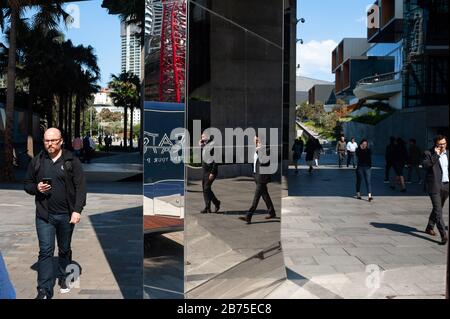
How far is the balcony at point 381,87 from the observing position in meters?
48.3

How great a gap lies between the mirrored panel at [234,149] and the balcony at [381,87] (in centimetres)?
4501

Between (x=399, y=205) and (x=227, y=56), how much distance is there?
29.6 ft

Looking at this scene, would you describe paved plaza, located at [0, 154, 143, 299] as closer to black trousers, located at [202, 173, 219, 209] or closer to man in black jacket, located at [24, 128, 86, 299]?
man in black jacket, located at [24, 128, 86, 299]

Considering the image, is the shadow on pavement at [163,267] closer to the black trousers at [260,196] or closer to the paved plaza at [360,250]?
the black trousers at [260,196]

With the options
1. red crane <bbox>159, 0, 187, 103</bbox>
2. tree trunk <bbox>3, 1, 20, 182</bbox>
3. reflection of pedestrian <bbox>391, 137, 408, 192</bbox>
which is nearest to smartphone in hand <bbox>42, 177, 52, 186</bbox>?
red crane <bbox>159, 0, 187, 103</bbox>

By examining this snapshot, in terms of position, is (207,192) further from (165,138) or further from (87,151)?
(87,151)

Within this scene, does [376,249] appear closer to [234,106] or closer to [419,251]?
[419,251]

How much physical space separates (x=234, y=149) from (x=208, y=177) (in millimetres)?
539

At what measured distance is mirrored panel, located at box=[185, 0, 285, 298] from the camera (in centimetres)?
426

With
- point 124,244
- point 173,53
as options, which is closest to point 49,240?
point 173,53

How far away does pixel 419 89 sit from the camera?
120ft
